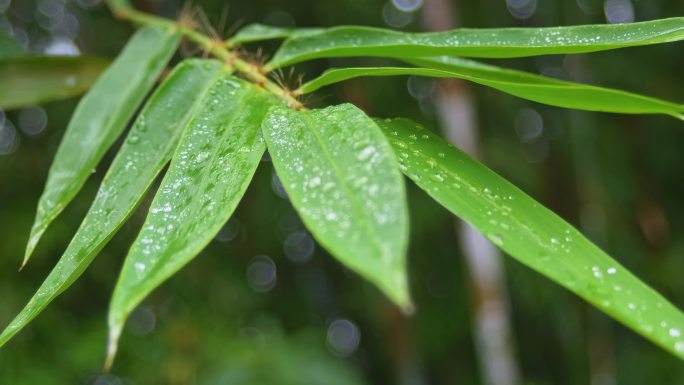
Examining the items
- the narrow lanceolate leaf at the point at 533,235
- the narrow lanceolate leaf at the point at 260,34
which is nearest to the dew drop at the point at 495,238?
the narrow lanceolate leaf at the point at 533,235

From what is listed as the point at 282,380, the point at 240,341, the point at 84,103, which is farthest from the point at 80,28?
the point at 84,103

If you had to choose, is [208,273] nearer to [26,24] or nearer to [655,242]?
[26,24]

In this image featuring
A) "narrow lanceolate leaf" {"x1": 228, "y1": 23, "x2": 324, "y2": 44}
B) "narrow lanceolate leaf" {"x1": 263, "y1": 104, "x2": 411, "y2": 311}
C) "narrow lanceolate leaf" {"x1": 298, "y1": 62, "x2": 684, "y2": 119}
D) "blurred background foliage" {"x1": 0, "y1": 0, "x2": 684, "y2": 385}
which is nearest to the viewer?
"narrow lanceolate leaf" {"x1": 263, "y1": 104, "x2": 411, "y2": 311}

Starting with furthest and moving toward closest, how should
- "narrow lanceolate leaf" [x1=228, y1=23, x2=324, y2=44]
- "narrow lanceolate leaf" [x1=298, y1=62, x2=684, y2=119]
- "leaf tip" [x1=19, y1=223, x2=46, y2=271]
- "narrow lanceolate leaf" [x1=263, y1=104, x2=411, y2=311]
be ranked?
1. "narrow lanceolate leaf" [x1=228, y1=23, x2=324, y2=44]
2. "leaf tip" [x1=19, y1=223, x2=46, y2=271]
3. "narrow lanceolate leaf" [x1=298, y1=62, x2=684, y2=119]
4. "narrow lanceolate leaf" [x1=263, y1=104, x2=411, y2=311]

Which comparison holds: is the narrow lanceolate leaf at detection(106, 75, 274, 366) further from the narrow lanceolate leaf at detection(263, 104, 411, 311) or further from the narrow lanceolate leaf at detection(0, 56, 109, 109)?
the narrow lanceolate leaf at detection(0, 56, 109, 109)

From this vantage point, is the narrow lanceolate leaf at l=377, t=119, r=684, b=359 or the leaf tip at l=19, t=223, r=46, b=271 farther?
the leaf tip at l=19, t=223, r=46, b=271

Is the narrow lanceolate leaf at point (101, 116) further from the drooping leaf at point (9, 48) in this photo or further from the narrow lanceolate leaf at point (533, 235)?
the narrow lanceolate leaf at point (533, 235)

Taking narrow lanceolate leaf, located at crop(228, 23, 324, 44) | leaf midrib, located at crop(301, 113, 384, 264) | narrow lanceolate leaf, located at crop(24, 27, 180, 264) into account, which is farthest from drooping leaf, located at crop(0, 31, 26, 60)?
leaf midrib, located at crop(301, 113, 384, 264)
